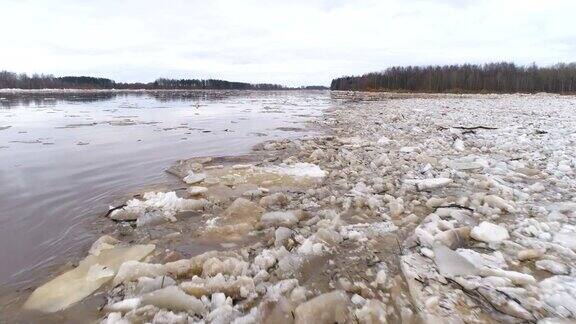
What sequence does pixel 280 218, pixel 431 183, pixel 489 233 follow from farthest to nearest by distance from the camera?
1. pixel 431 183
2. pixel 280 218
3. pixel 489 233

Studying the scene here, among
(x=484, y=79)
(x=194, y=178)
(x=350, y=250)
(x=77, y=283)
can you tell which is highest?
(x=484, y=79)

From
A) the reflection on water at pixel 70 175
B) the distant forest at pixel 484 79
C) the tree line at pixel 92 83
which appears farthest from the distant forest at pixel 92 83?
the reflection on water at pixel 70 175

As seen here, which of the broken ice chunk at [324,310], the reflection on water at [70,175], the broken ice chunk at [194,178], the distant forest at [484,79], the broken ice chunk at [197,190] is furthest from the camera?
the distant forest at [484,79]

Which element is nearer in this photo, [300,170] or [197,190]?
[197,190]

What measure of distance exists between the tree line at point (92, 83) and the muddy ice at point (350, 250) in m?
120

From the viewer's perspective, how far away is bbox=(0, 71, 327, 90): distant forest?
102225mm

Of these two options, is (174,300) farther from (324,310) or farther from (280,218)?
(280,218)

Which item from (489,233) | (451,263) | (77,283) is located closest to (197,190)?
(77,283)

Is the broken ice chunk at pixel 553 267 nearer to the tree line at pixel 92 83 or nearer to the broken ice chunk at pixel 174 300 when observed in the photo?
the broken ice chunk at pixel 174 300

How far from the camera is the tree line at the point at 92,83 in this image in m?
102

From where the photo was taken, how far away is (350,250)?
3.26 meters

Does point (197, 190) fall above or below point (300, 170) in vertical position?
below

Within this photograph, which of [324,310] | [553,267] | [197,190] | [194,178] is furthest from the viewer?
[194,178]

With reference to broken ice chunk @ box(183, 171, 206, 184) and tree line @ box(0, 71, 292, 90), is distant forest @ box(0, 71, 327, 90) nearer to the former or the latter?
tree line @ box(0, 71, 292, 90)
